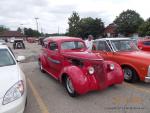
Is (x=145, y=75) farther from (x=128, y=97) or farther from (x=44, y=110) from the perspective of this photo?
(x=44, y=110)

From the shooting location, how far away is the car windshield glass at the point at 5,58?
4628 millimetres

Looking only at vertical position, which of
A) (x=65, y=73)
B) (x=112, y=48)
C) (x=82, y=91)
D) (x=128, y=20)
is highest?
(x=128, y=20)

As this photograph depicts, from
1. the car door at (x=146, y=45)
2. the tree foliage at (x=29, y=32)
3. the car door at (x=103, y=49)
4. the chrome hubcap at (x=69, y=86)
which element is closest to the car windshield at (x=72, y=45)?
the car door at (x=103, y=49)

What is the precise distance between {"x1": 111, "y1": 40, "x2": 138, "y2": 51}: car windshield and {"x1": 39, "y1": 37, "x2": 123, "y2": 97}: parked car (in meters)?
1.42

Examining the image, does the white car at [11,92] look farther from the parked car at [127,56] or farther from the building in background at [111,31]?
the building in background at [111,31]

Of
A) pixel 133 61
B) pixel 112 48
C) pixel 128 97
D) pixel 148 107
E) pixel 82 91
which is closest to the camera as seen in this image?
pixel 148 107

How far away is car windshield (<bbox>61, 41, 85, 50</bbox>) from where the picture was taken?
648cm

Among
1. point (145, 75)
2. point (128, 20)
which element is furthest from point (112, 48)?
point (128, 20)

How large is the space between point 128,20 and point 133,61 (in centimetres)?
4620

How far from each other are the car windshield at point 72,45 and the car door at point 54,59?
27 cm

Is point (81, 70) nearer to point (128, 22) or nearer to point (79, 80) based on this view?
point (79, 80)

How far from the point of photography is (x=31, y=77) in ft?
25.5

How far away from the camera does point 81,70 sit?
16.7 ft

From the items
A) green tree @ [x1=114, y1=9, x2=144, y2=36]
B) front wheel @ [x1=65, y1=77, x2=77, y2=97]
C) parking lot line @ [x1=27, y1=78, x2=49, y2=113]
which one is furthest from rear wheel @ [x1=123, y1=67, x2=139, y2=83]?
green tree @ [x1=114, y1=9, x2=144, y2=36]
